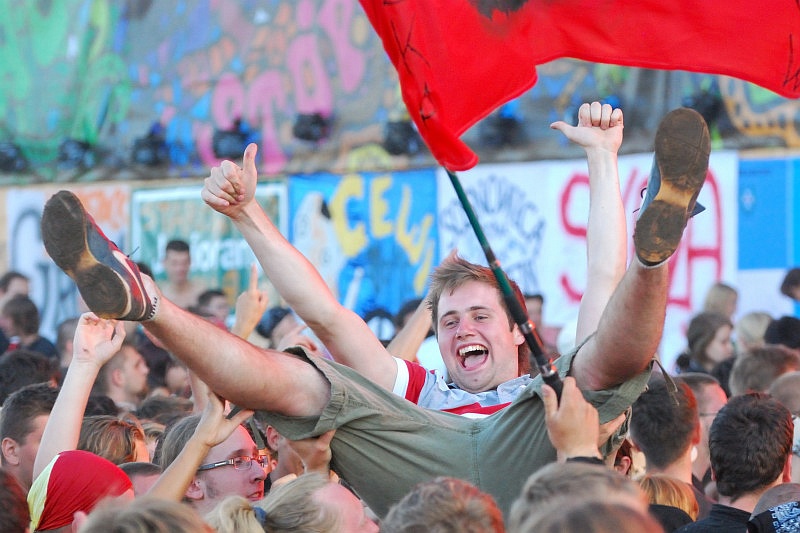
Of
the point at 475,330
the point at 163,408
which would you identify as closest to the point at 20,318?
the point at 163,408

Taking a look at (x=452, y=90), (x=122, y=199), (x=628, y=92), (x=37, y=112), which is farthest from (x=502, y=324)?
(x=37, y=112)

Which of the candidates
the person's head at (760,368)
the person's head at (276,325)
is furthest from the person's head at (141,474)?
the person's head at (276,325)

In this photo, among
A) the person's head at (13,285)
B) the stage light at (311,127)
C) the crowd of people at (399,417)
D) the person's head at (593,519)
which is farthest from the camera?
the stage light at (311,127)

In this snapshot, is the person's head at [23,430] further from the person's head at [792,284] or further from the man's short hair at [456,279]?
the person's head at [792,284]

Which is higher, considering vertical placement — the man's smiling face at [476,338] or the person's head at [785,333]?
the man's smiling face at [476,338]

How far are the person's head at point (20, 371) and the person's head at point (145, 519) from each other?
3722 mm

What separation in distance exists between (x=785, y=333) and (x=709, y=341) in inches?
21.0

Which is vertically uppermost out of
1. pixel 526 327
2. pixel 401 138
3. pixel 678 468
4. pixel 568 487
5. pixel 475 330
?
pixel 401 138

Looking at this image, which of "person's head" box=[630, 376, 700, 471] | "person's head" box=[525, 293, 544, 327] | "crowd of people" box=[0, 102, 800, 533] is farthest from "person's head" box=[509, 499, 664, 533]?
"person's head" box=[525, 293, 544, 327]

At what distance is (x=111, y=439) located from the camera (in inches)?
195

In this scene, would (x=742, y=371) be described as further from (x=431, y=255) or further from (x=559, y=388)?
(x=431, y=255)

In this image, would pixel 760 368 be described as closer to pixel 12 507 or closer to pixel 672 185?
pixel 672 185

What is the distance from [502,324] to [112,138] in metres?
10.6

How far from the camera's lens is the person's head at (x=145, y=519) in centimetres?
280
